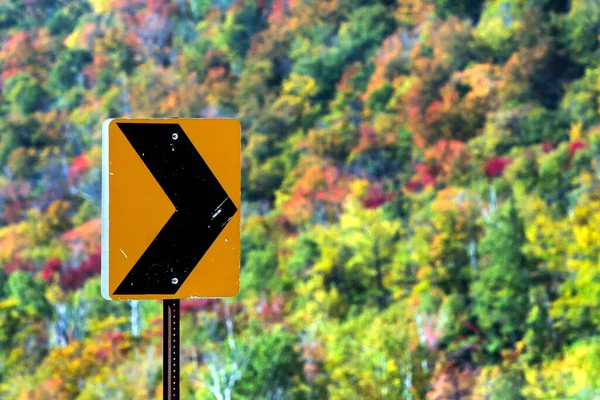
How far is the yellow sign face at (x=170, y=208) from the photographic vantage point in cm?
384

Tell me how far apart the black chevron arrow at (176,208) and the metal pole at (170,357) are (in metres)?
0.11

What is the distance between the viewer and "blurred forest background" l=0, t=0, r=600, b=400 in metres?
27.8

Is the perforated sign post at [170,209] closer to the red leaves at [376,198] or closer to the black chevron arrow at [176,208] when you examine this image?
the black chevron arrow at [176,208]

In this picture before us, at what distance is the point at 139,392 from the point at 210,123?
935 inches

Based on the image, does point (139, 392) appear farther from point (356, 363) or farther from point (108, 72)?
point (108, 72)

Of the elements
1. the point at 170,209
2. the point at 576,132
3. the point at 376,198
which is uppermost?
the point at 576,132

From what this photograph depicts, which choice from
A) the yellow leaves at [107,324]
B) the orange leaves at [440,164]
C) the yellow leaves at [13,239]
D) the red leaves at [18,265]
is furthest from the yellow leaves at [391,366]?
the yellow leaves at [13,239]

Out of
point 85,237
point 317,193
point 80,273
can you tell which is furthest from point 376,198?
point 85,237

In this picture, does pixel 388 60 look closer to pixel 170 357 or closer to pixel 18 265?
pixel 18 265

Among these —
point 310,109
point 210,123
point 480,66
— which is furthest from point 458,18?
point 210,123

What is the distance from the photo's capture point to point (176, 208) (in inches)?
154

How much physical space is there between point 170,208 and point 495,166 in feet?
98.9

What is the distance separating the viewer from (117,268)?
3.83m

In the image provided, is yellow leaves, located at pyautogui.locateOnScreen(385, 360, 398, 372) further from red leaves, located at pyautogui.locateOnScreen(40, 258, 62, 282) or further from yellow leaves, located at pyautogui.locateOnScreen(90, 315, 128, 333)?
red leaves, located at pyautogui.locateOnScreen(40, 258, 62, 282)
